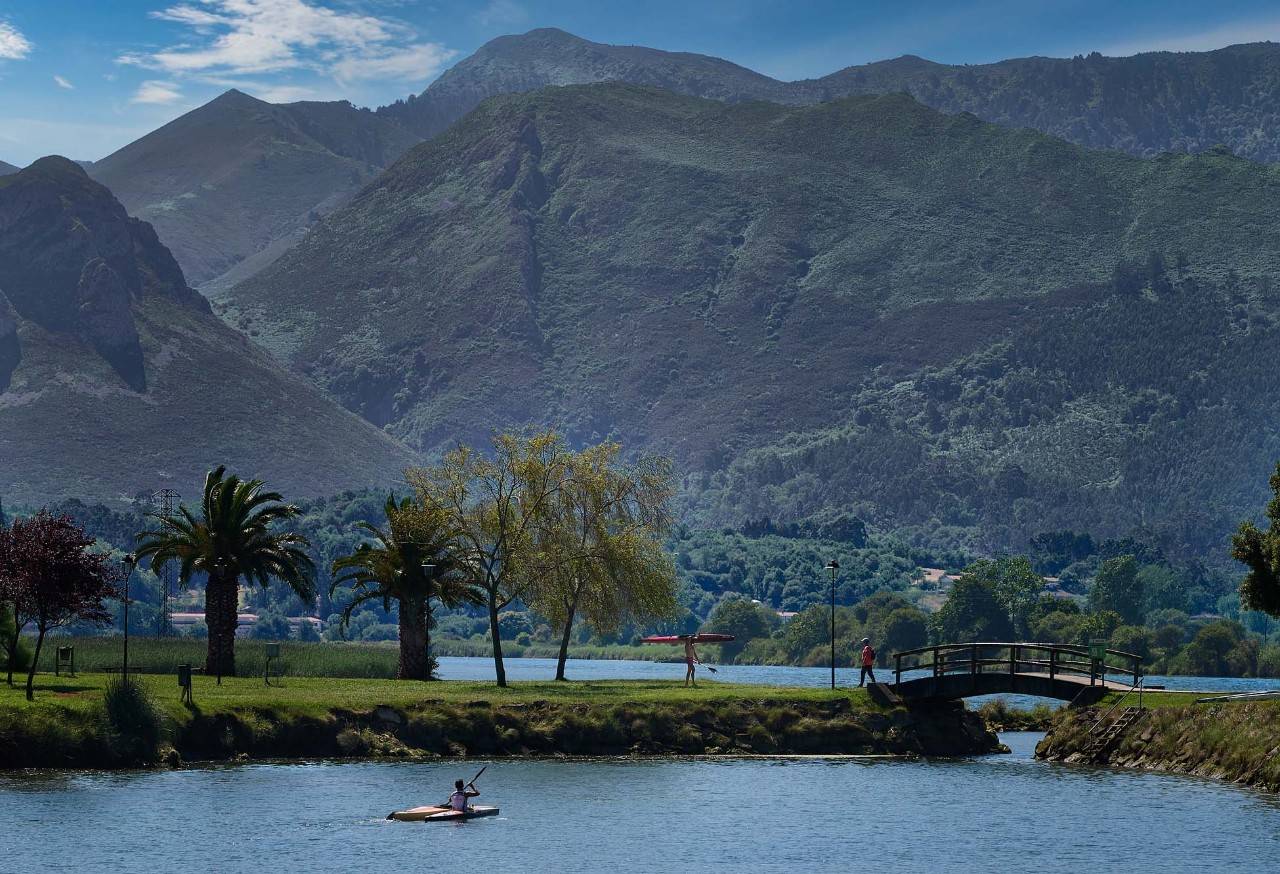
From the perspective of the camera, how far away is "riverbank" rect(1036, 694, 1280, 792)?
3196 inches

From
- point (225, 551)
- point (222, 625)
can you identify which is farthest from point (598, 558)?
point (222, 625)

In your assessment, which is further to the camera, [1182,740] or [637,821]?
[1182,740]

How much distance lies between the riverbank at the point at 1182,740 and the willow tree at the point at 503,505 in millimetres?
28581

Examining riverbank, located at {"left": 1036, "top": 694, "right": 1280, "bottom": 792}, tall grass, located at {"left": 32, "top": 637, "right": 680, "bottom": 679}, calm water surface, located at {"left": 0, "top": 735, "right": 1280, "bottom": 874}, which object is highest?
tall grass, located at {"left": 32, "top": 637, "right": 680, "bottom": 679}

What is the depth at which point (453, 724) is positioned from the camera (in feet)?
294

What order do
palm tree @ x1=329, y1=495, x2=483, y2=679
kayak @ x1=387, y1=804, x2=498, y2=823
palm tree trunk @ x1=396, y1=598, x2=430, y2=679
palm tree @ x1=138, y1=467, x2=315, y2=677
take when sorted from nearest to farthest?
kayak @ x1=387, y1=804, x2=498, y2=823 < palm tree @ x1=138, y1=467, x2=315, y2=677 < palm tree @ x1=329, y1=495, x2=483, y2=679 < palm tree trunk @ x1=396, y1=598, x2=430, y2=679

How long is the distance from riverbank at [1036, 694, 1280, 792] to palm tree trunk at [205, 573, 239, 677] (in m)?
39.0

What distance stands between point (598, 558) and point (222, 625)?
19.0 meters

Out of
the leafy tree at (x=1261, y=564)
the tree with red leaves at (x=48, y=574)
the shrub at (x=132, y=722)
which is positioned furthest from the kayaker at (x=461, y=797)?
the leafy tree at (x=1261, y=564)

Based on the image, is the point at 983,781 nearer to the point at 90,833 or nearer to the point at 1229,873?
the point at 1229,873

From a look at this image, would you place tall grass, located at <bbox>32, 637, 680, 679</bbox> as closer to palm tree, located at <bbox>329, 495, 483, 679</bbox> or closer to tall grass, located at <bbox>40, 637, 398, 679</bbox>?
tall grass, located at <bbox>40, 637, 398, 679</bbox>

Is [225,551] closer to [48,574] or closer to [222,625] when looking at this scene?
[222,625]

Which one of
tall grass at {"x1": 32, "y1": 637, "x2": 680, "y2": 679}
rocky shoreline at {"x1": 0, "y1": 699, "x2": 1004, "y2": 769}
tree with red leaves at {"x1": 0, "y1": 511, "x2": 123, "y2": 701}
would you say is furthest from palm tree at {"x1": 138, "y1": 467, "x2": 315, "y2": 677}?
rocky shoreline at {"x1": 0, "y1": 699, "x2": 1004, "y2": 769}

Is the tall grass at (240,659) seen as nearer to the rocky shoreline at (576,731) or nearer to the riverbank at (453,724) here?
the riverbank at (453,724)
